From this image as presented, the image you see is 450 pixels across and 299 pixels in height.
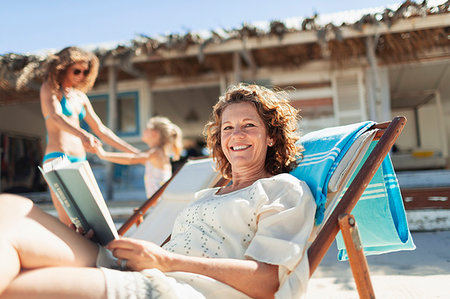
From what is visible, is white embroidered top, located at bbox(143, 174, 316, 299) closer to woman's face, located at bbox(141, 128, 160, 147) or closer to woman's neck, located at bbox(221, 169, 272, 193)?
woman's neck, located at bbox(221, 169, 272, 193)

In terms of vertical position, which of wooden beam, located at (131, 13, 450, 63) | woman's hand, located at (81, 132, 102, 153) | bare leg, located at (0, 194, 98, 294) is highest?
wooden beam, located at (131, 13, 450, 63)

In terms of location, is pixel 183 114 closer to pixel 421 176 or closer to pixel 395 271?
pixel 421 176

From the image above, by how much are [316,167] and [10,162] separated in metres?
10.5

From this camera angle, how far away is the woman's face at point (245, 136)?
1.70 meters

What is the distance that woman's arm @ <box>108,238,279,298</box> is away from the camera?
1.18m

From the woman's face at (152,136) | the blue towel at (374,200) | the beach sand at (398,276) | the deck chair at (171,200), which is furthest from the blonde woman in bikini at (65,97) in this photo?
the beach sand at (398,276)

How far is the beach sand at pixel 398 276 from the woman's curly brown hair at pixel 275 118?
101 cm

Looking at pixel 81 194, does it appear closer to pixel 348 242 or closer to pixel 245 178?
pixel 245 178

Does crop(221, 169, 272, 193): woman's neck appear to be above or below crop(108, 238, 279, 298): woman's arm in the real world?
above

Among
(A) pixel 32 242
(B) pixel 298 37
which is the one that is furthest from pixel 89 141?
(B) pixel 298 37

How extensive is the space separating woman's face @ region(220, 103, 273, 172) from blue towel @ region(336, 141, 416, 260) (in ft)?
2.15

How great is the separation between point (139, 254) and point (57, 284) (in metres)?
0.26

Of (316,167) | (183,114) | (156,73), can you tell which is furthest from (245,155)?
(183,114)

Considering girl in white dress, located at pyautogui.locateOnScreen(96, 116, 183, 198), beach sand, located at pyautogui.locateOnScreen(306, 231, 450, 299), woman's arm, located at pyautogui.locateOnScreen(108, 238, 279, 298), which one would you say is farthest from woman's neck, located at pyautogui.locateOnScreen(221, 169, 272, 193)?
girl in white dress, located at pyautogui.locateOnScreen(96, 116, 183, 198)
